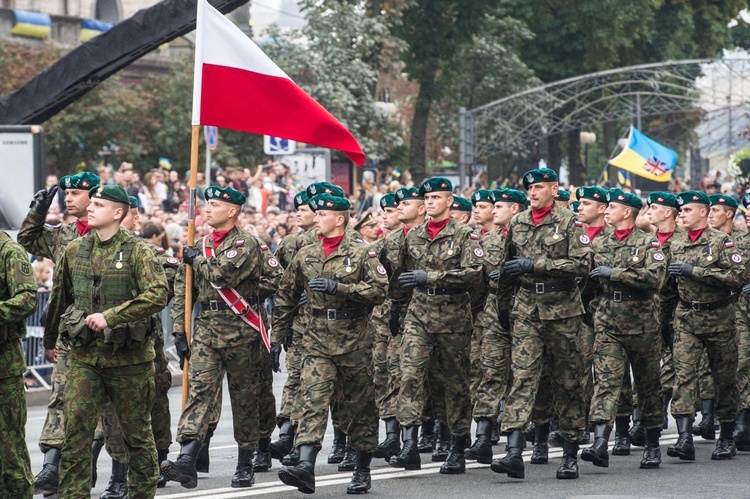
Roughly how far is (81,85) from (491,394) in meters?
5.78

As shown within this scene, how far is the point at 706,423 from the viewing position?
12742 mm

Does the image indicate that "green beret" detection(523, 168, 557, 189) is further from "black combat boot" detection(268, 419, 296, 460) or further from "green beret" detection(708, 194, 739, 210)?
"black combat boot" detection(268, 419, 296, 460)

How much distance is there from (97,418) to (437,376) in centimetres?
351

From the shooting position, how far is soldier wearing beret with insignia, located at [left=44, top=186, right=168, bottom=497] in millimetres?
8383

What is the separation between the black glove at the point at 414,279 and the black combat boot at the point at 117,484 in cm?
254

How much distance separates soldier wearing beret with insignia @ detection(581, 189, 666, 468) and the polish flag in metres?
2.12

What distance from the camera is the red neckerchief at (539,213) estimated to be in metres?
11.1

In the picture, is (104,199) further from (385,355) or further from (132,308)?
(385,355)

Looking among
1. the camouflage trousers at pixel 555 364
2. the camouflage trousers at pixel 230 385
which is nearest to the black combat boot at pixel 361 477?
the camouflage trousers at pixel 230 385

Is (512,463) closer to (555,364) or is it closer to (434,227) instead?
(555,364)

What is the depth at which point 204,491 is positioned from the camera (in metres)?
10.1

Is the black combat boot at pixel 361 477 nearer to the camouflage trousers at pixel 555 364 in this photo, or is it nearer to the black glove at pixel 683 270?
the camouflage trousers at pixel 555 364

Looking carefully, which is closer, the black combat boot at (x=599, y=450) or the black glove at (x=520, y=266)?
the black glove at (x=520, y=266)

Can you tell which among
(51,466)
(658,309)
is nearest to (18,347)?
(51,466)
